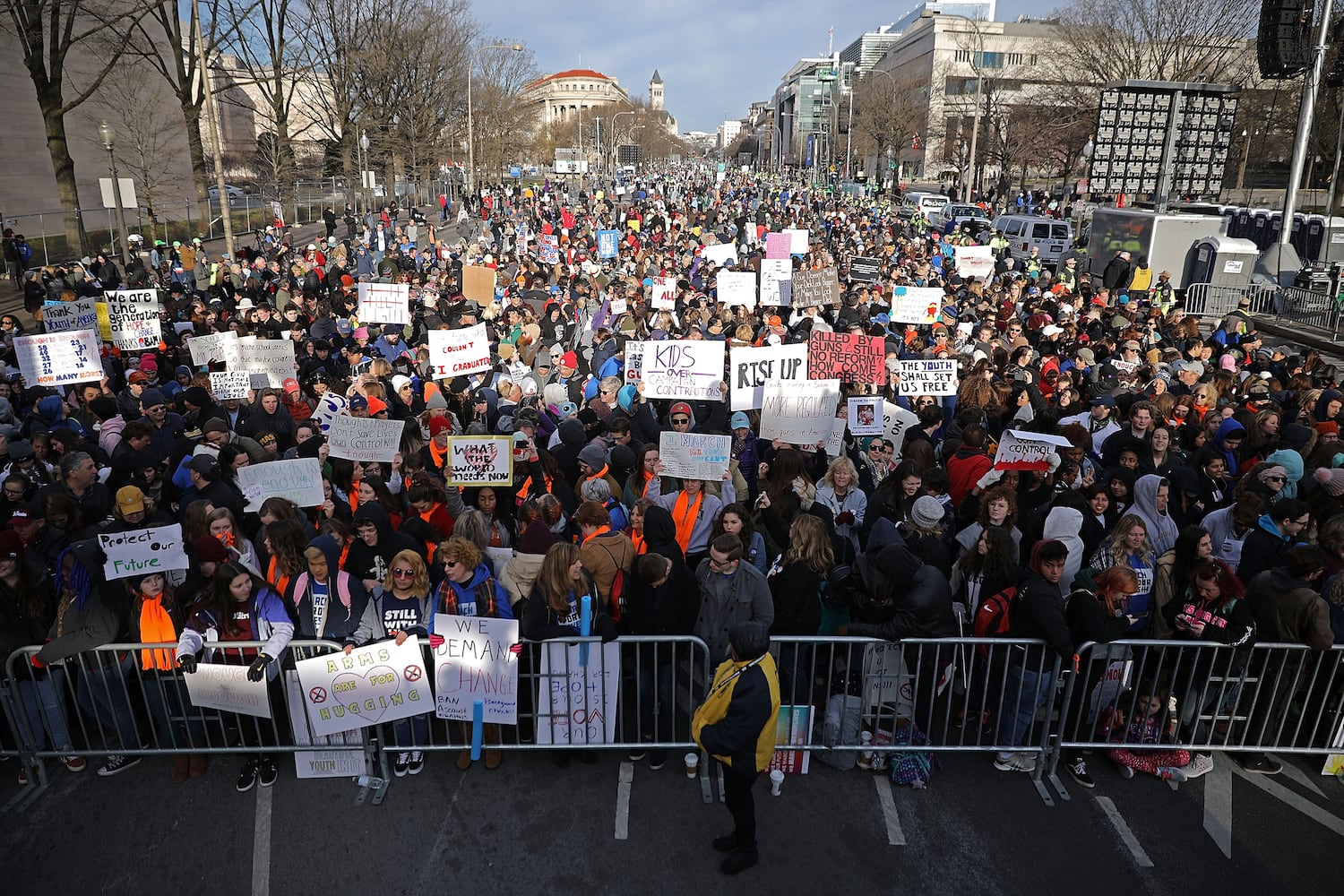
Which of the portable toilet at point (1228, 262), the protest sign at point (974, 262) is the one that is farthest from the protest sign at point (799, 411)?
the portable toilet at point (1228, 262)

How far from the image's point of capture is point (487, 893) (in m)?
4.82

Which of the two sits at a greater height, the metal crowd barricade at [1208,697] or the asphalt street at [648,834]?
the metal crowd barricade at [1208,697]

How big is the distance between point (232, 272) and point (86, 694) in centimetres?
1612

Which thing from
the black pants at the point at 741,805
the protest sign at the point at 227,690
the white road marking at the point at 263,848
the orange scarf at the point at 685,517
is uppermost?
the orange scarf at the point at 685,517

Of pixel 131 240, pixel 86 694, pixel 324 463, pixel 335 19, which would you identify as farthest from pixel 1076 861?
pixel 335 19

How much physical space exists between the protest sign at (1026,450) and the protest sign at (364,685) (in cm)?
493

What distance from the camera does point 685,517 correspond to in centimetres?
686

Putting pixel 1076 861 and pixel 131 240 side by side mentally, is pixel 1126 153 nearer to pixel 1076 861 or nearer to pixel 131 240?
pixel 1076 861

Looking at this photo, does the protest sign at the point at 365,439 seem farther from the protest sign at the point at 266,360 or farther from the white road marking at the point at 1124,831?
the white road marking at the point at 1124,831

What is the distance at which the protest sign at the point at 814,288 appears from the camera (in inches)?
551

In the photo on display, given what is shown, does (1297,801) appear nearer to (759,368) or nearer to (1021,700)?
(1021,700)

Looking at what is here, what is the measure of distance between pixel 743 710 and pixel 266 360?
27.8 feet

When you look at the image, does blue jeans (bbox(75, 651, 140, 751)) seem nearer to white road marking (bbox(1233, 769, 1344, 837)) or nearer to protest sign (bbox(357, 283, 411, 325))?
white road marking (bbox(1233, 769, 1344, 837))

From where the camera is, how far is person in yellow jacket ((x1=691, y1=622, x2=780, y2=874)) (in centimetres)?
438
